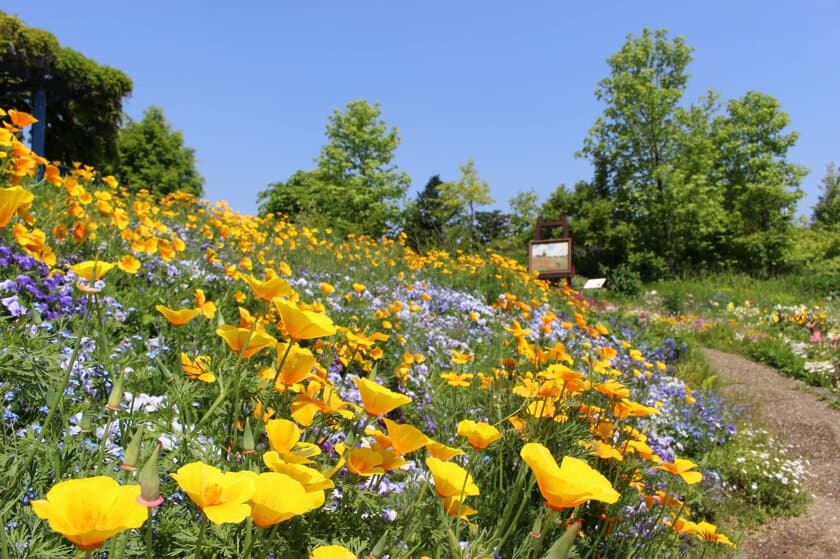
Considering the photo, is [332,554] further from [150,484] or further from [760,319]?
[760,319]

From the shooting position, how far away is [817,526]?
4168 millimetres

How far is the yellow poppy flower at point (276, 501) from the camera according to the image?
70 cm

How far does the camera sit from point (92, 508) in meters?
0.62

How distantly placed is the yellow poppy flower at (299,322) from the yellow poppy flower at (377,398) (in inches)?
4.8

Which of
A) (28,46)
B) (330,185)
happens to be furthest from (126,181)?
(28,46)

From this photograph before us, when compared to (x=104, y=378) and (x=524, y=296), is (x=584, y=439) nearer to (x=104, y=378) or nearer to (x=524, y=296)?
(x=104, y=378)

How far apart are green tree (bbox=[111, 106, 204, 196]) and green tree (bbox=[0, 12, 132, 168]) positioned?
51.7ft

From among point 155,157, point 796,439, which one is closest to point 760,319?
point 796,439

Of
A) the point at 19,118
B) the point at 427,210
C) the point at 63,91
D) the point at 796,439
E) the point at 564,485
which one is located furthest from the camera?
the point at 427,210

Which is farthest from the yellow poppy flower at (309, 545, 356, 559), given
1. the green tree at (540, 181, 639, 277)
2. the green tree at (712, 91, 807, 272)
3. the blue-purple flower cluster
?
the green tree at (712, 91, 807, 272)

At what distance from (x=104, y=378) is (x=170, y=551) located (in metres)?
0.99

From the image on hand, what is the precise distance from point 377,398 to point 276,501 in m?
0.42

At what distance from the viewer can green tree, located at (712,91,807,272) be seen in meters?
24.0

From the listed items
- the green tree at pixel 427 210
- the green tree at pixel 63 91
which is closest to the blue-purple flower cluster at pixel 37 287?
→ the green tree at pixel 63 91
